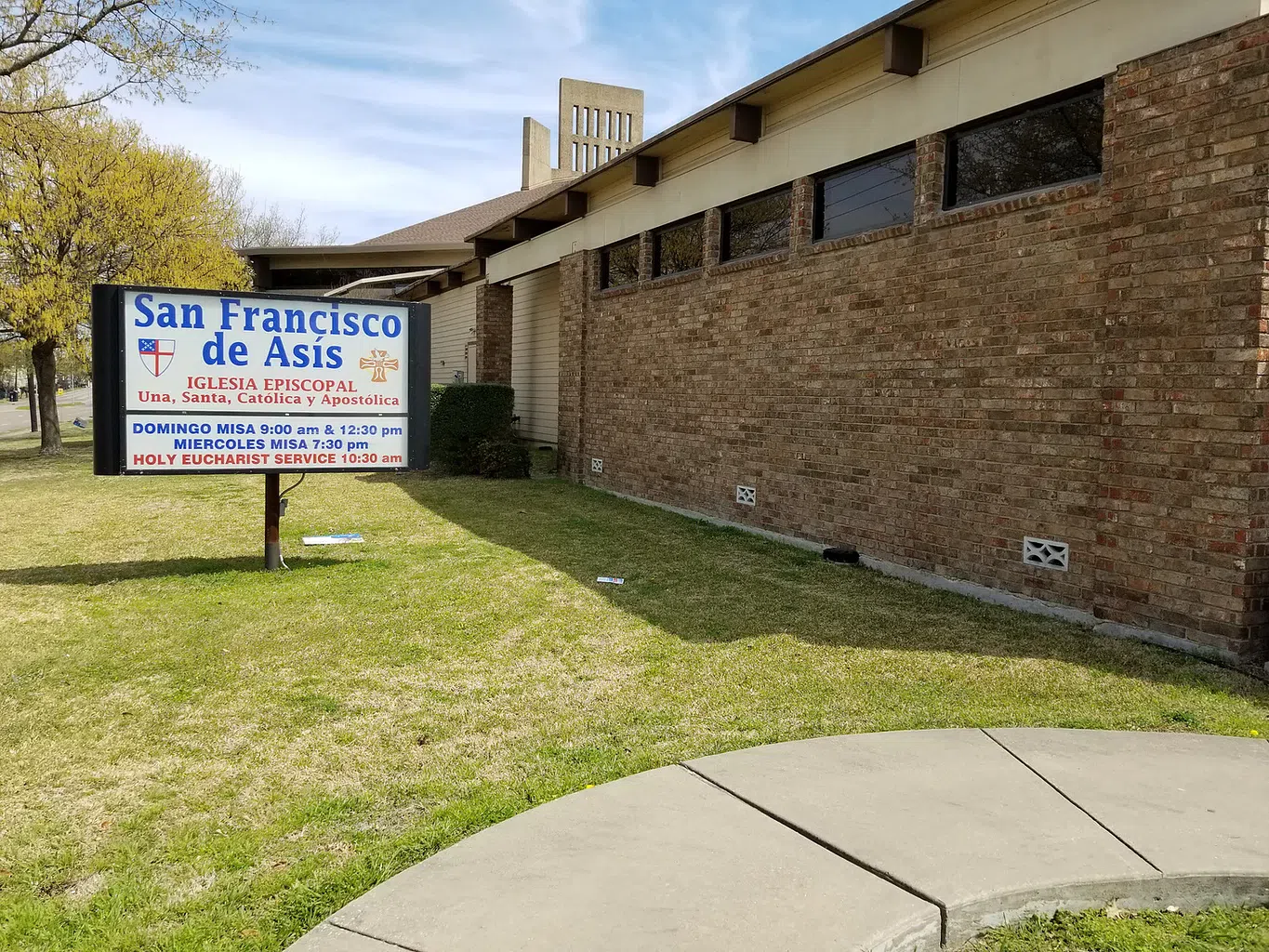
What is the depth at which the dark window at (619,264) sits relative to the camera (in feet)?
45.2

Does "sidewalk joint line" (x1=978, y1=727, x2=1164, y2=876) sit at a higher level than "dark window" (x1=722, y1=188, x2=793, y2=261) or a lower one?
lower

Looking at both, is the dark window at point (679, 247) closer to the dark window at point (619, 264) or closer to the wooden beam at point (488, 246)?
the dark window at point (619, 264)

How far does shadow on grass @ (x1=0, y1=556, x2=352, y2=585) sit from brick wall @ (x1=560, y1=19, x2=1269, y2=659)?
4.90 meters

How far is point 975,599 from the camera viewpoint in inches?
289

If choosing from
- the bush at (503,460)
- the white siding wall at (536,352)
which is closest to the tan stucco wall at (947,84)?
the bush at (503,460)

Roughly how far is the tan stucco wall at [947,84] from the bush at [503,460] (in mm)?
5431

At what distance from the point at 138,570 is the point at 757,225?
751cm

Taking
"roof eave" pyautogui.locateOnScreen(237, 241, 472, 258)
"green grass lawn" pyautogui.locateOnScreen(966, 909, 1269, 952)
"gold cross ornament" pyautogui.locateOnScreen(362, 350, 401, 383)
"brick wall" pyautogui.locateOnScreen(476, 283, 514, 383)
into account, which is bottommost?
"green grass lawn" pyautogui.locateOnScreen(966, 909, 1269, 952)

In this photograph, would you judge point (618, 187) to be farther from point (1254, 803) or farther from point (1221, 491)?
point (1254, 803)

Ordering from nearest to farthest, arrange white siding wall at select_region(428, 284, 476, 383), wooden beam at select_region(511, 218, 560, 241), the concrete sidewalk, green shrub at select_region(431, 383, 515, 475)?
the concrete sidewalk
green shrub at select_region(431, 383, 515, 475)
wooden beam at select_region(511, 218, 560, 241)
white siding wall at select_region(428, 284, 476, 383)

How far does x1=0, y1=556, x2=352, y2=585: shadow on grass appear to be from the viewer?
317 inches

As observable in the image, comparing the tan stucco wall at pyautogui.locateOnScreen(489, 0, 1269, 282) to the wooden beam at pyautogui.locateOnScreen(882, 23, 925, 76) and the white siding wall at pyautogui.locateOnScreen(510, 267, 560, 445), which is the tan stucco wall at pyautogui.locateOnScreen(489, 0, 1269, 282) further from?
the white siding wall at pyautogui.locateOnScreen(510, 267, 560, 445)

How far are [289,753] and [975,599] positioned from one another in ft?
17.5

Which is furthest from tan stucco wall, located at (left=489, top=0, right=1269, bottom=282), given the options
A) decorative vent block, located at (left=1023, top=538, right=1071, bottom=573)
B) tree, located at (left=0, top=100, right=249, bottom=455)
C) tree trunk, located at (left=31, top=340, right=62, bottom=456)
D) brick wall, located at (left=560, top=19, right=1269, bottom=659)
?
tree trunk, located at (left=31, top=340, right=62, bottom=456)
